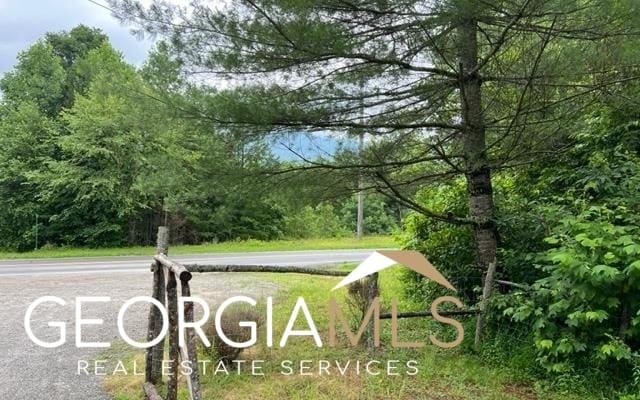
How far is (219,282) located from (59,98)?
1435 cm

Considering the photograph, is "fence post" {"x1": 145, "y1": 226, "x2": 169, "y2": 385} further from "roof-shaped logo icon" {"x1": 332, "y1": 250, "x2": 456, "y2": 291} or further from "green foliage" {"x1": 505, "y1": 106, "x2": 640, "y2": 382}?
"green foliage" {"x1": 505, "y1": 106, "x2": 640, "y2": 382}

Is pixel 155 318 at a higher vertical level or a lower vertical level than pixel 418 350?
higher

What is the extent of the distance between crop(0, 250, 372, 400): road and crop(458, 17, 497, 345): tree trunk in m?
3.57

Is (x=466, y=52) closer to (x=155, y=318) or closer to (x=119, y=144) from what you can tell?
(x=155, y=318)

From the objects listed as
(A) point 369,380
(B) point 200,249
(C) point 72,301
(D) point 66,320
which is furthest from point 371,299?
(B) point 200,249

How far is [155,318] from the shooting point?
372 cm

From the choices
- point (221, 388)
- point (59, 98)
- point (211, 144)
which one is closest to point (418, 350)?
point (221, 388)

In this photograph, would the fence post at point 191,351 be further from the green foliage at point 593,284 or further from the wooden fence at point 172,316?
the green foliage at point 593,284

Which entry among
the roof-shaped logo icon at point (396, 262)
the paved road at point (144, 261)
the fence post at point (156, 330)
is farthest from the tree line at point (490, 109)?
the paved road at point (144, 261)

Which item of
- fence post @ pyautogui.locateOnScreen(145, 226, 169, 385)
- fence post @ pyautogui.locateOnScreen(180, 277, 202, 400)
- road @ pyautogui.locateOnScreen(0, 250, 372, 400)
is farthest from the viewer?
road @ pyautogui.locateOnScreen(0, 250, 372, 400)

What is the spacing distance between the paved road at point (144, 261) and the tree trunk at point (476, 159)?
22.8 ft

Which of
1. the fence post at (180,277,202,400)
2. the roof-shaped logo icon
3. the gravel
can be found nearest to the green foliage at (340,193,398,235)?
the gravel

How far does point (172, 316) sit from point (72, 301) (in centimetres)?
483

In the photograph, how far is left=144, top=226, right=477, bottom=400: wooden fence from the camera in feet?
9.64
